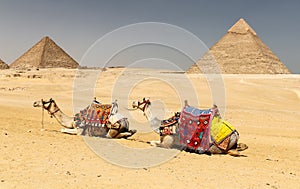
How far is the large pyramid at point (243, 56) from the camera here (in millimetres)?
94625

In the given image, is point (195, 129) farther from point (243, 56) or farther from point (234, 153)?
point (243, 56)

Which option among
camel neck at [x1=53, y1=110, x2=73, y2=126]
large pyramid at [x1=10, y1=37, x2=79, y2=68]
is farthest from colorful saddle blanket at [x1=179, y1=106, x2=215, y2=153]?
large pyramid at [x1=10, y1=37, x2=79, y2=68]

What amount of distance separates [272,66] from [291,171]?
312 ft

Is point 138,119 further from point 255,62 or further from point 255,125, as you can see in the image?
point 255,62

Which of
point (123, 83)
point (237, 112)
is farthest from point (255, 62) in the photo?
point (237, 112)

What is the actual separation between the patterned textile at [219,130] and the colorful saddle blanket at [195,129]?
0.49 feet

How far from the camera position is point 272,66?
312 feet

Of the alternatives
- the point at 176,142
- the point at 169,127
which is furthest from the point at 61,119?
the point at 176,142

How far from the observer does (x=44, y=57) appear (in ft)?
218

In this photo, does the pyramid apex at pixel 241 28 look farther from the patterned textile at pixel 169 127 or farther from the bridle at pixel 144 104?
the patterned textile at pixel 169 127

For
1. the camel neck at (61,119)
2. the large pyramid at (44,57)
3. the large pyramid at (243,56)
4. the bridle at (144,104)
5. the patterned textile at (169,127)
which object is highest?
the large pyramid at (243,56)

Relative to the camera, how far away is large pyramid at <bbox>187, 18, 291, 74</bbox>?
→ 9462cm

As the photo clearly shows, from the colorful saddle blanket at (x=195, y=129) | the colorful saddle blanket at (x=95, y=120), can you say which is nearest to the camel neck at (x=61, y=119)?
the colorful saddle blanket at (x=95, y=120)

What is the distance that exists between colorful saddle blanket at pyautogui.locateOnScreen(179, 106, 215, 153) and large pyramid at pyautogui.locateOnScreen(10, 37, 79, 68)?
61602 mm
